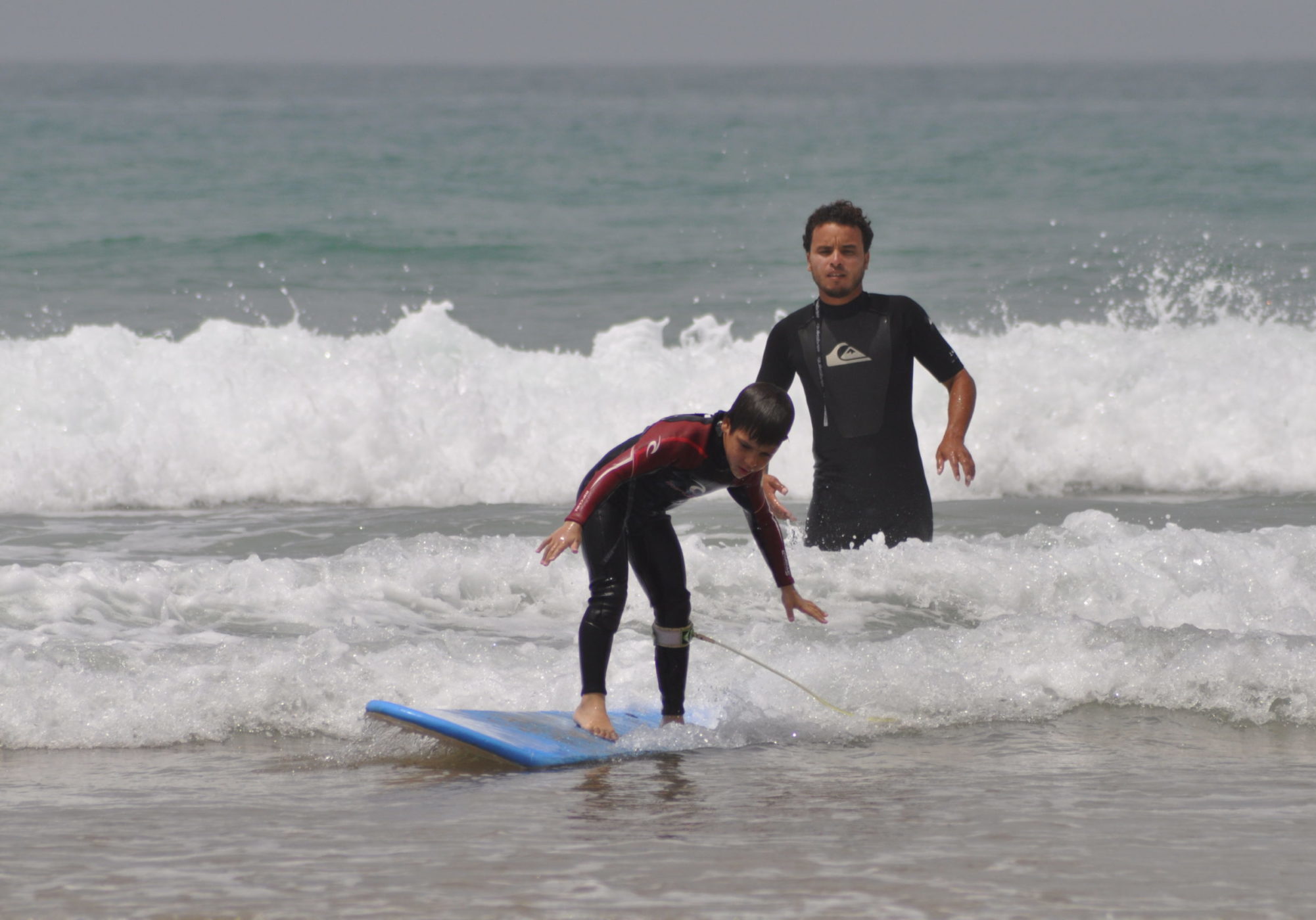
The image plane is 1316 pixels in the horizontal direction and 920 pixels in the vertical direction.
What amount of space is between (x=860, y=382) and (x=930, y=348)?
10.5 inches

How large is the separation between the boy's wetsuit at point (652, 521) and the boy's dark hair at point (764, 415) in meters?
0.19

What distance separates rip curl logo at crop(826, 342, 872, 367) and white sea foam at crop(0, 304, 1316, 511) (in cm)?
507

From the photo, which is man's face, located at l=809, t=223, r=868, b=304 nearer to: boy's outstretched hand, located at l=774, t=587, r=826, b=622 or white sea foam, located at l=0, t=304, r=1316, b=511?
boy's outstretched hand, located at l=774, t=587, r=826, b=622

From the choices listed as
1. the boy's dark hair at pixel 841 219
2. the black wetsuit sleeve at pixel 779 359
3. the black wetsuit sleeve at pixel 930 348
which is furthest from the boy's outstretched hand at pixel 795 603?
the boy's dark hair at pixel 841 219

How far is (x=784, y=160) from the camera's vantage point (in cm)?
2530

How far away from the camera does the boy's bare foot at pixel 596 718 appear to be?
172 inches

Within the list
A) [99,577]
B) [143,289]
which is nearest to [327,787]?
[99,577]

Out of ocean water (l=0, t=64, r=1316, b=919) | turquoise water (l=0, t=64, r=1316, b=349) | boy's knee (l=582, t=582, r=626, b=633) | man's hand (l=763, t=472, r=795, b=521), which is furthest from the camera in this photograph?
turquoise water (l=0, t=64, r=1316, b=349)

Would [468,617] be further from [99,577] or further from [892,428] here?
[892,428]

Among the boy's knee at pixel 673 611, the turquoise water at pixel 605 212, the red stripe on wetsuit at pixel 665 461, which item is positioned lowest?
the boy's knee at pixel 673 611

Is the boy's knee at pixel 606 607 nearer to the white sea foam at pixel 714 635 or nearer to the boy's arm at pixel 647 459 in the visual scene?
the boy's arm at pixel 647 459

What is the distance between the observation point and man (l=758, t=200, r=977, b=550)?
16.5ft

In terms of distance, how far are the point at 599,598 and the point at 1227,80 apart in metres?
64.5

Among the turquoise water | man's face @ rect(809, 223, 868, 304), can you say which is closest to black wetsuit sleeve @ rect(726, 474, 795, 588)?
man's face @ rect(809, 223, 868, 304)
